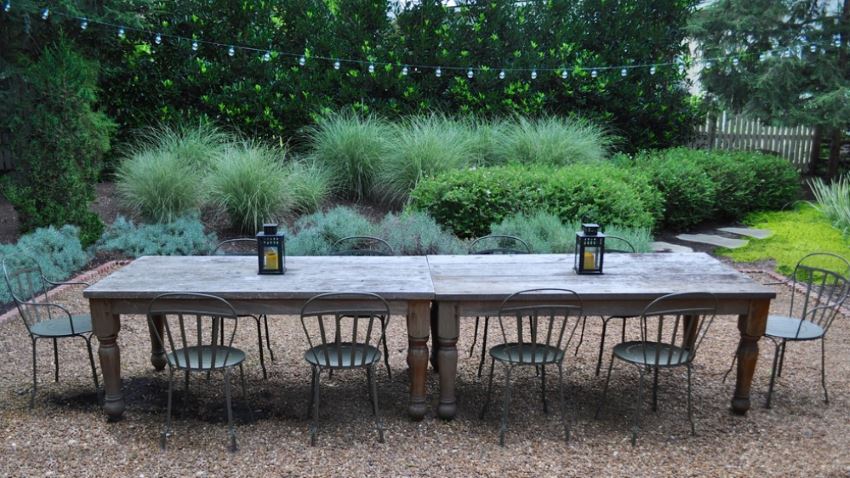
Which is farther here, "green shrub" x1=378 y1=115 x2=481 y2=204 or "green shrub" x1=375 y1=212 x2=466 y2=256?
"green shrub" x1=378 y1=115 x2=481 y2=204

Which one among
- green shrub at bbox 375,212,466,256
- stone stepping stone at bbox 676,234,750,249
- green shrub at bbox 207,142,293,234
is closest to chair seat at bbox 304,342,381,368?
green shrub at bbox 375,212,466,256

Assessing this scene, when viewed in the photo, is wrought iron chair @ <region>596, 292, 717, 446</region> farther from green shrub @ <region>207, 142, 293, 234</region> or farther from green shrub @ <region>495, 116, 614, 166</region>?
green shrub @ <region>495, 116, 614, 166</region>

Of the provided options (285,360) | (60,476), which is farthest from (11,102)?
(60,476)

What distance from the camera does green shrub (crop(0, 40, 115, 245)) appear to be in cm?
670

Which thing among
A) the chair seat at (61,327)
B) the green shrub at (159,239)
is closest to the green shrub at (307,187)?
the green shrub at (159,239)

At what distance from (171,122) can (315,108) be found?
1959 mm

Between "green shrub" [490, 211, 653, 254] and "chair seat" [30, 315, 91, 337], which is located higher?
"green shrub" [490, 211, 653, 254]

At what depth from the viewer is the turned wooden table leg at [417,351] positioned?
3414 millimetres

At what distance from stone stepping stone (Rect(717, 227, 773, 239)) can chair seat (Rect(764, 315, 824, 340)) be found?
13.4ft

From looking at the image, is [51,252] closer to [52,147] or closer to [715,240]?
[52,147]

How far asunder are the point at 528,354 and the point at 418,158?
4.75 meters

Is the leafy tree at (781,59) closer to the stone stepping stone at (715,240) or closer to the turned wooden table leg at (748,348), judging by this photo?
the stone stepping stone at (715,240)

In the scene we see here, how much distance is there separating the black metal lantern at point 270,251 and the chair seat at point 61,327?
99 centimetres

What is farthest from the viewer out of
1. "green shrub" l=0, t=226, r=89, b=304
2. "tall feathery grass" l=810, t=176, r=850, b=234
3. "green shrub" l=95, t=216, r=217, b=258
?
"tall feathery grass" l=810, t=176, r=850, b=234
